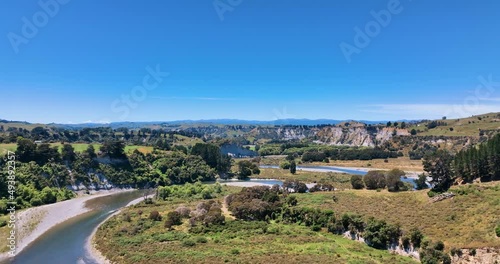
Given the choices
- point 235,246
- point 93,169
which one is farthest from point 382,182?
point 93,169

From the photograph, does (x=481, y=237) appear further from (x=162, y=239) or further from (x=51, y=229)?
(x=51, y=229)

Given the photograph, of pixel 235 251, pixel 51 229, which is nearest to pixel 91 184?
pixel 51 229

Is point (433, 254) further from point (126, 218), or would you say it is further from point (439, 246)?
point (126, 218)

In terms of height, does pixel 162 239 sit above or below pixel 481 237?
below

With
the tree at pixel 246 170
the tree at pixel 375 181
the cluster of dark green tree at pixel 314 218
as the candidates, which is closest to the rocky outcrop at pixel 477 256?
the cluster of dark green tree at pixel 314 218

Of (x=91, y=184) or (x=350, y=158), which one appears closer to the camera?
(x=91, y=184)

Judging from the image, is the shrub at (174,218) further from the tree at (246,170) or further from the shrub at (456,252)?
the tree at (246,170)

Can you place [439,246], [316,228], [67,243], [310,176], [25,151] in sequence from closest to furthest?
[439,246]
[67,243]
[316,228]
[25,151]
[310,176]
